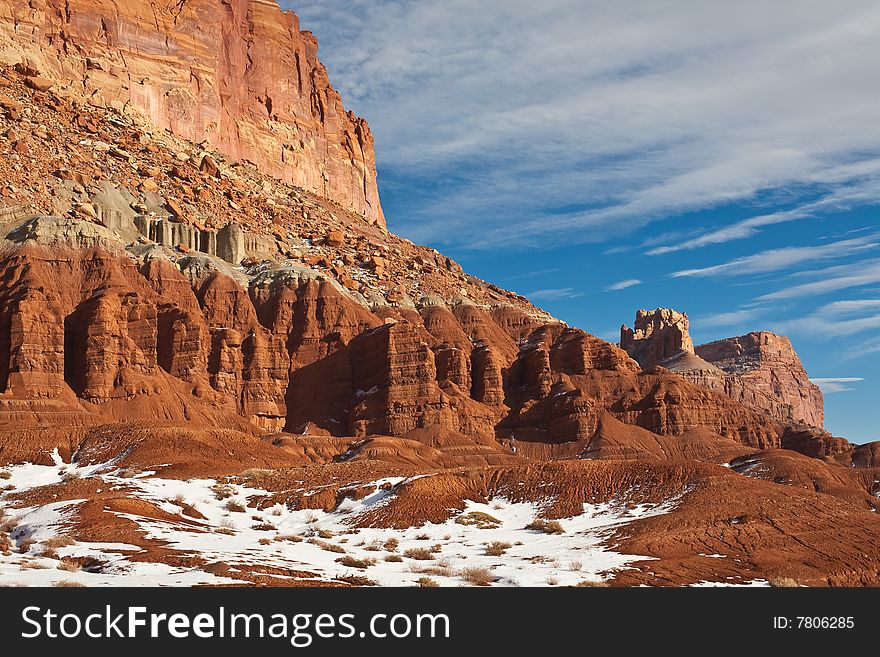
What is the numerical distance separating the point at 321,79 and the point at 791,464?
119 m

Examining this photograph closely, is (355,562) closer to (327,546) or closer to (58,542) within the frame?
(327,546)

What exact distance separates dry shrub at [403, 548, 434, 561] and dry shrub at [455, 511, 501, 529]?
6732 mm

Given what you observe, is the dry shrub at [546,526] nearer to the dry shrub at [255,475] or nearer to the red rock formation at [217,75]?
the dry shrub at [255,475]

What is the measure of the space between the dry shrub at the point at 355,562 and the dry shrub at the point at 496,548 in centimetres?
531

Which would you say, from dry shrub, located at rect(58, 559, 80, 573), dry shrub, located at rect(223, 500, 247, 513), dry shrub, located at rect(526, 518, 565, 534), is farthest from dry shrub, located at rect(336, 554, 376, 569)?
dry shrub, located at rect(223, 500, 247, 513)

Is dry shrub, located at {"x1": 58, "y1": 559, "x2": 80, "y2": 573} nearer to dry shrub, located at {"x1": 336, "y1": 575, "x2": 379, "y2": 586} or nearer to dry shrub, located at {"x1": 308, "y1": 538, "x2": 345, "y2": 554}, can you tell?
dry shrub, located at {"x1": 336, "y1": 575, "x2": 379, "y2": 586}

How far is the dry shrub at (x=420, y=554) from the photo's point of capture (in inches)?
1617

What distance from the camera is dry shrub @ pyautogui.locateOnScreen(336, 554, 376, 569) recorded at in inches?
1480

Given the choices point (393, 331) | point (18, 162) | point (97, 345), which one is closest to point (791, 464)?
point (393, 331)

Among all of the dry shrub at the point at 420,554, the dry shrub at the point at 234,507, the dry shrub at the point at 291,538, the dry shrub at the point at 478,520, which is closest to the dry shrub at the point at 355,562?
the dry shrub at the point at 420,554

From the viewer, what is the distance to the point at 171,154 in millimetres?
135250

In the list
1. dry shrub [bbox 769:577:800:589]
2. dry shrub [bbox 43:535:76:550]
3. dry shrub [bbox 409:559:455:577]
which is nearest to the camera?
dry shrub [bbox 769:577:800:589]

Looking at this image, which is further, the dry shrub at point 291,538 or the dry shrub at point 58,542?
the dry shrub at point 291,538
